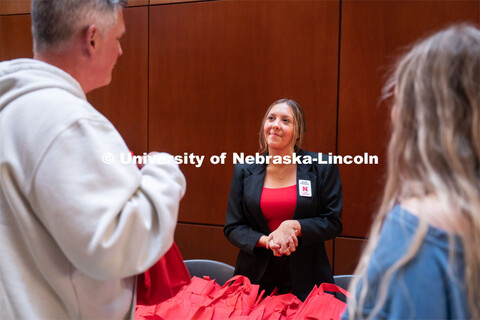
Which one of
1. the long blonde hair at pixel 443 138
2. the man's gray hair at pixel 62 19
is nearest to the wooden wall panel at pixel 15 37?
the man's gray hair at pixel 62 19

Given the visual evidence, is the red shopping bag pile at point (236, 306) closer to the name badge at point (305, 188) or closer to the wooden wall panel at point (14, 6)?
the name badge at point (305, 188)

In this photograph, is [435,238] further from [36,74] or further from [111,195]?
[36,74]

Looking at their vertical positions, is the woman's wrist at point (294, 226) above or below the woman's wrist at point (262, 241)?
above

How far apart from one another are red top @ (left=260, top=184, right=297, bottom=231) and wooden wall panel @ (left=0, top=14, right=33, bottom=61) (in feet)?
11.3

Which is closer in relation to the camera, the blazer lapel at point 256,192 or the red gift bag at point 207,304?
the red gift bag at point 207,304

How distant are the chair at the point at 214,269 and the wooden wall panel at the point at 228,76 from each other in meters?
1.19

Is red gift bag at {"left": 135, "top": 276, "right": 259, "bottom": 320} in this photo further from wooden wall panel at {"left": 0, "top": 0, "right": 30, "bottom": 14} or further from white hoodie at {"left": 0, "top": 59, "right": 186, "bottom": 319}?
wooden wall panel at {"left": 0, "top": 0, "right": 30, "bottom": 14}

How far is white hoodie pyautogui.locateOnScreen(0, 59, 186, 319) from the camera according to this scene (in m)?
0.81

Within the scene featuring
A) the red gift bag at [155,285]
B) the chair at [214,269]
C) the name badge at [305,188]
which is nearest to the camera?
the red gift bag at [155,285]

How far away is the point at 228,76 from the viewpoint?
3.90m

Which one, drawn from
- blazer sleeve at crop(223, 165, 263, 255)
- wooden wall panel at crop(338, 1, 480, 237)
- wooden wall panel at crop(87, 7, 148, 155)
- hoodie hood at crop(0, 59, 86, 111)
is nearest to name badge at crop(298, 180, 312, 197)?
blazer sleeve at crop(223, 165, 263, 255)

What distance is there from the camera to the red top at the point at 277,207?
7.86 ft

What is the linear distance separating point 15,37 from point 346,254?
4124mm

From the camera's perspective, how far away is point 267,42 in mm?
3752
